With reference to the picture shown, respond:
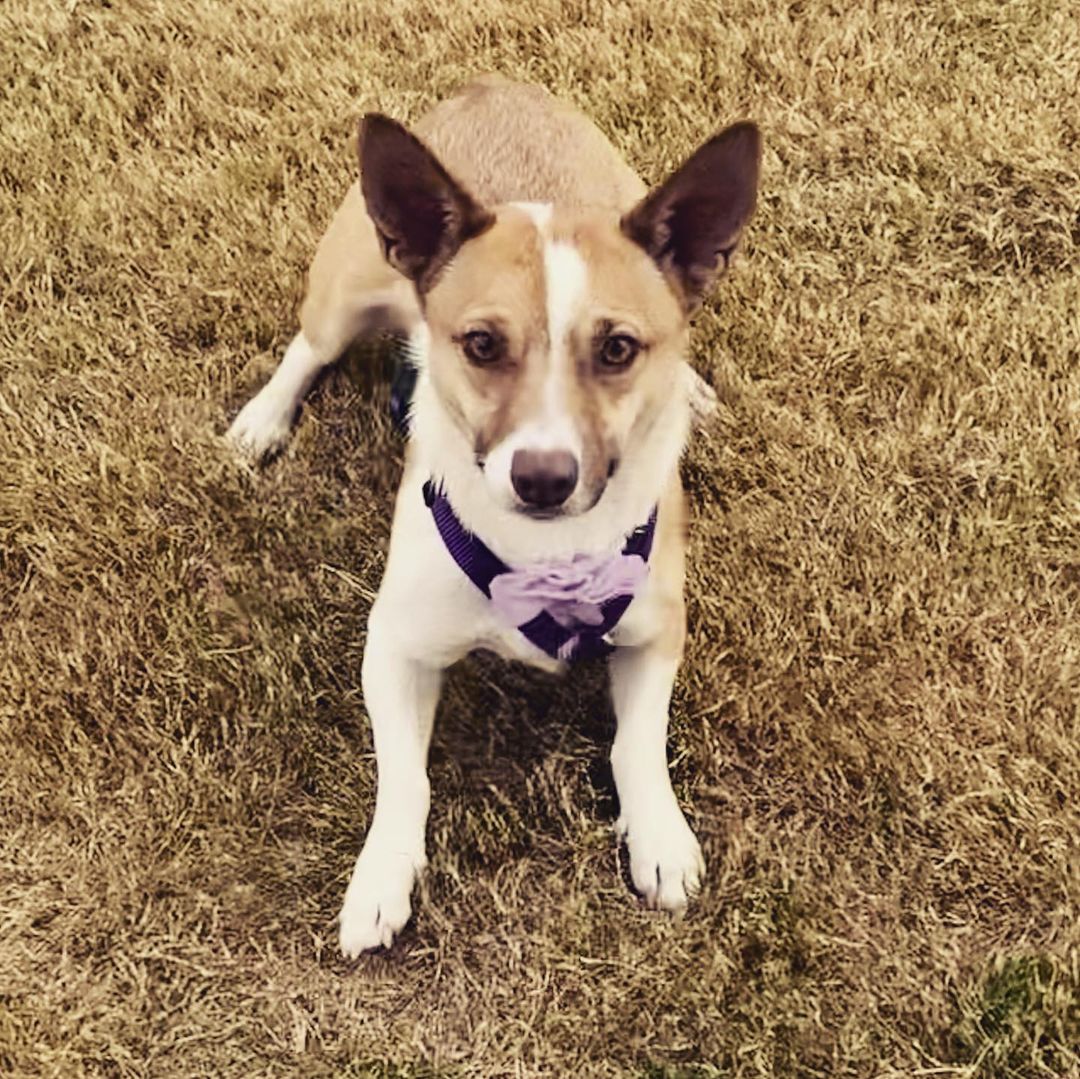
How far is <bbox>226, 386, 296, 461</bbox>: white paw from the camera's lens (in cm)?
396

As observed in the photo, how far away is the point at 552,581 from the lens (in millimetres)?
3051

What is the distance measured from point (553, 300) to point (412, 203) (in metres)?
0.38

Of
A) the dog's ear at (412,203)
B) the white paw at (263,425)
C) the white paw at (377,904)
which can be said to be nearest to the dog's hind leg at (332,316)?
the white paw at (263,425)

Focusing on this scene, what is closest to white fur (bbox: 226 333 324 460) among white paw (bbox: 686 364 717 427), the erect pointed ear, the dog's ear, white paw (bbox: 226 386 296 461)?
white paw (bbox: 226 386 296 461)

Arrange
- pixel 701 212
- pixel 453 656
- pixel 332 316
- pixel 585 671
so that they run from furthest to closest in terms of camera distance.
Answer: pixel 332 316, pixel 585 671, pixel 453 656, pixel 701 212

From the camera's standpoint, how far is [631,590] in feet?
10.2

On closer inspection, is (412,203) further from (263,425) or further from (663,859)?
(663,859)

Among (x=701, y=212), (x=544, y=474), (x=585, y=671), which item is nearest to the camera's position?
(x=544, y=474)

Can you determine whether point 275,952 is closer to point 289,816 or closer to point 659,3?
point 289,816

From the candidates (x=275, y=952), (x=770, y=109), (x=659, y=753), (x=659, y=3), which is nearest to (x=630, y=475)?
(x=659, y=753)

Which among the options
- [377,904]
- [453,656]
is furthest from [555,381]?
[377,904]

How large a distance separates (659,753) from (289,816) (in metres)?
0.85

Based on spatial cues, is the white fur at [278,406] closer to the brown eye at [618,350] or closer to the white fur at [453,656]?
the white fur at [453,656]

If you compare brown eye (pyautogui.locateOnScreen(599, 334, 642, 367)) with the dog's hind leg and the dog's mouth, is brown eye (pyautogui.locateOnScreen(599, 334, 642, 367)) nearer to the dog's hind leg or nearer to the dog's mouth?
the dog's mouth
